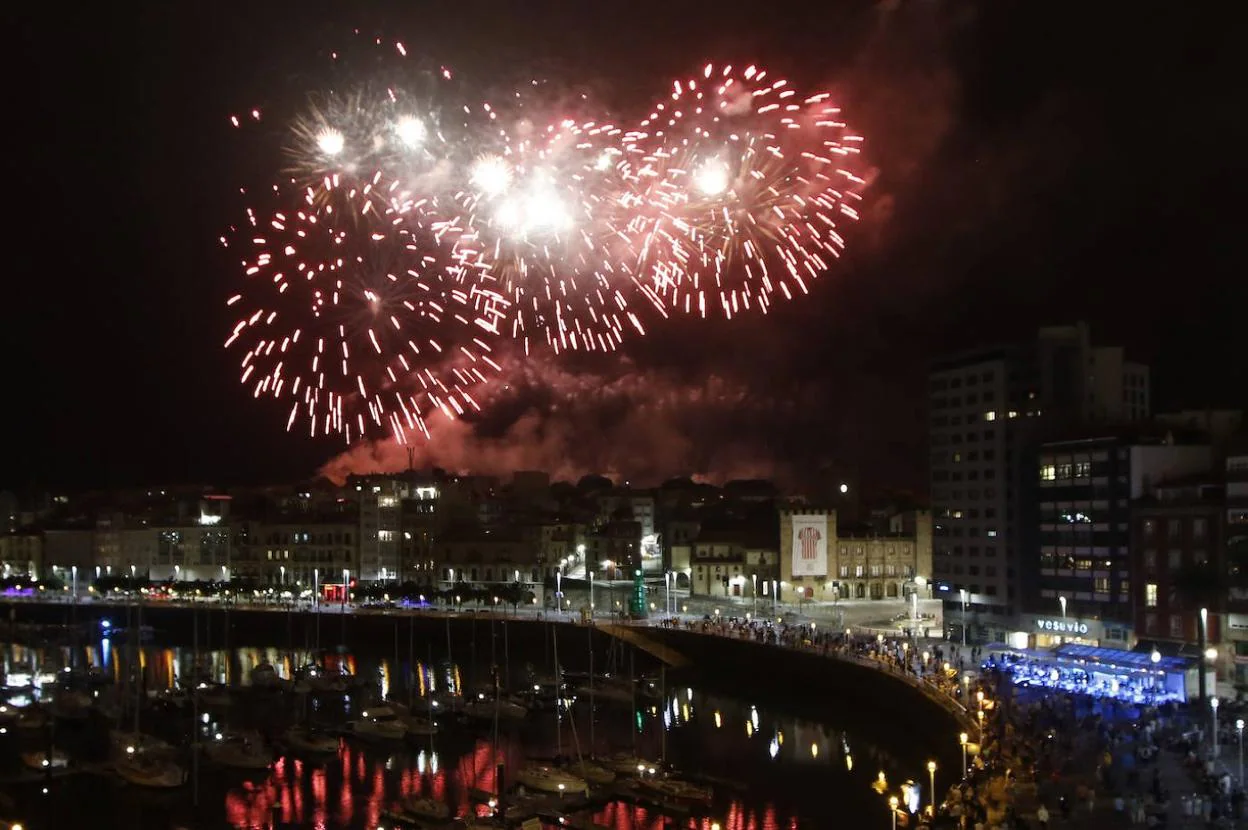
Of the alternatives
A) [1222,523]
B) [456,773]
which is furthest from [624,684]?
[1222,523]

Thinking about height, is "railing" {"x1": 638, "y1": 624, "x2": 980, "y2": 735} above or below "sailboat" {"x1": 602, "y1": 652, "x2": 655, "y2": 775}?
above

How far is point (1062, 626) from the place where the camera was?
143ft

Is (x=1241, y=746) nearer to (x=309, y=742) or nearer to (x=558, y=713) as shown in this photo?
(x=558, y=713)

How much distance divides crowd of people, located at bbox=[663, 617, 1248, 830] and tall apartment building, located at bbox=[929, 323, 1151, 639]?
32.4 ft

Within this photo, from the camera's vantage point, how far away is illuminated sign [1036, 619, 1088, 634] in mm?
42438

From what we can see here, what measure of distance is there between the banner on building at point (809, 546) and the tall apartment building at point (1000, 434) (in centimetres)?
1242

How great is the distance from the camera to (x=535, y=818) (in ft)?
88.3

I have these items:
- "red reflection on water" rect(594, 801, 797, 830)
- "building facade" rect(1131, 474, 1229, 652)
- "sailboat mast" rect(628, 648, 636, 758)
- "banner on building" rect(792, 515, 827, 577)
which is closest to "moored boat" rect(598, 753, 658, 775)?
"sailboat mast" rect(628, 648, 636, 758)

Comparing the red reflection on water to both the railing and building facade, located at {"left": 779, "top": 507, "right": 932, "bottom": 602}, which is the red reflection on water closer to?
the railing

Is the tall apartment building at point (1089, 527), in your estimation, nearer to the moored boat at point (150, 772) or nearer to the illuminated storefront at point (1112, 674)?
the illuminated storefront at point (1112, 674)

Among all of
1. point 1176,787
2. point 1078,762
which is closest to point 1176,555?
point 1078,762

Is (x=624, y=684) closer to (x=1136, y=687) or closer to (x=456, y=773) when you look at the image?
(x=456, y=773)

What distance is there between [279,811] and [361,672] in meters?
22.6

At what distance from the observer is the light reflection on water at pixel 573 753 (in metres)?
29.0
